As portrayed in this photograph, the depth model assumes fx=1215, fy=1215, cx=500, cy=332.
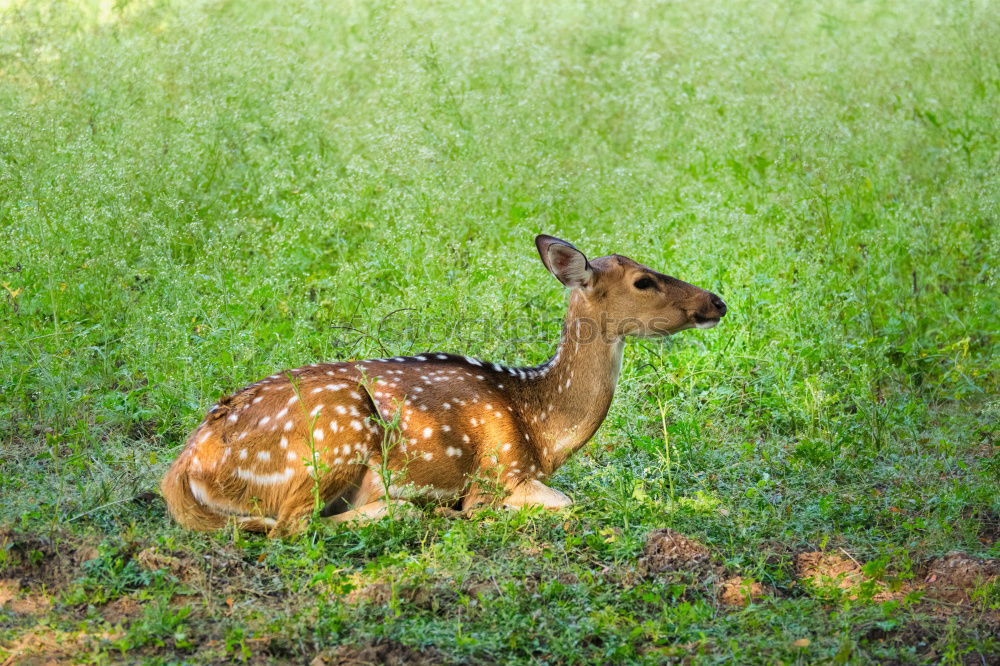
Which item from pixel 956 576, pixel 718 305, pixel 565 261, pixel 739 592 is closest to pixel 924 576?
pixel 956 576

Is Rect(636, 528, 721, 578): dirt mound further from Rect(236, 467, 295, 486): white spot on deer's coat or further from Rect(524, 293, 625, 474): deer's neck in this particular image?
Rect(236, 467, 295, 486): white spot on deer's coat

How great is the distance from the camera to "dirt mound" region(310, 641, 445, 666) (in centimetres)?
406

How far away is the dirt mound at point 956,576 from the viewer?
4.63 meters

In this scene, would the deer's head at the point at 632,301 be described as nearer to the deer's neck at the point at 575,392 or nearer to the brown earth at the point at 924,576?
the deer's neck at the point at 575,392

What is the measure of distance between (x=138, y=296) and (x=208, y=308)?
59 centimetres

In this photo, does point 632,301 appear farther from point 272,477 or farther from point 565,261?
point 272,477

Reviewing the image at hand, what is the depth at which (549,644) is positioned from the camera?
13.9ft

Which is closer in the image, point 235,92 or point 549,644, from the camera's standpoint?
point 549,644

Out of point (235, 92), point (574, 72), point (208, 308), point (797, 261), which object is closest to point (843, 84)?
point (574, 72)

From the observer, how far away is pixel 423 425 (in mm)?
5402

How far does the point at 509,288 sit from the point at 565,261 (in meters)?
1.66

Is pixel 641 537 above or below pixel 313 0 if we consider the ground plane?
below

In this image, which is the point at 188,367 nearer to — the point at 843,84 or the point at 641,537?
the point at 641,537

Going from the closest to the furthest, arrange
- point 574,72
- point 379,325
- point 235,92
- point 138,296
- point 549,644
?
point 549,644 → point 379,325 → point 138,296 → point 235,92 → point 574,72
